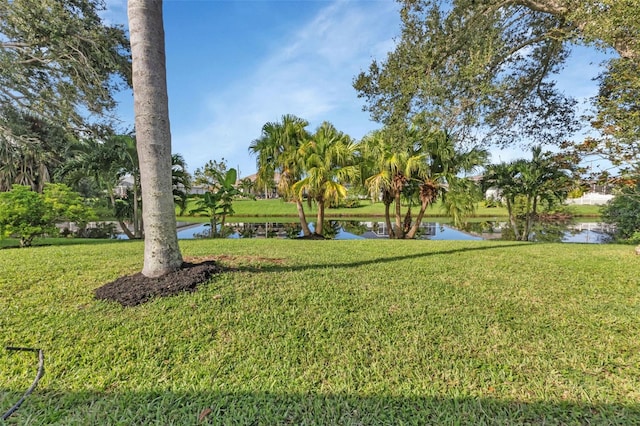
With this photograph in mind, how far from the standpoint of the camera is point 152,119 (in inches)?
140

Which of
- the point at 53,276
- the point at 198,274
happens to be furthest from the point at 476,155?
the point at 53,276

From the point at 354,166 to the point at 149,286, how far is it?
8.92 meters

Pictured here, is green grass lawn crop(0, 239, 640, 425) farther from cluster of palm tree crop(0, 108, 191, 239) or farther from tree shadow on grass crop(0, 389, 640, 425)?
cluster of palm tree crop(0, 108, 191, 239)

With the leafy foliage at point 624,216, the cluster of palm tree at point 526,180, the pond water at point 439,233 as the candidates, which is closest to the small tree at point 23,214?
the pond water at point 439,233

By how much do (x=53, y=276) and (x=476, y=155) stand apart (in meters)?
12.7

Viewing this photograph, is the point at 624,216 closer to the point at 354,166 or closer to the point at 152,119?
the point at 354,166

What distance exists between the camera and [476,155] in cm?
1127

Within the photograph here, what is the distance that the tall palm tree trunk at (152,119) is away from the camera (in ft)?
11.6

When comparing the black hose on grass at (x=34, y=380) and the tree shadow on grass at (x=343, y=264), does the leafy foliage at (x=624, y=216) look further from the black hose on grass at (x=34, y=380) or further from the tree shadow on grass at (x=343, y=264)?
the black hose on grass at (x=34, y=380)

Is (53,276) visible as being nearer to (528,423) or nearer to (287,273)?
(287,273)

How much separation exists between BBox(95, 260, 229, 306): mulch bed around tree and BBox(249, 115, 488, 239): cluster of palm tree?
7217 mm

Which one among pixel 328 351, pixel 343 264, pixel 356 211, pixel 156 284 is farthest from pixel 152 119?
pixel 356 211

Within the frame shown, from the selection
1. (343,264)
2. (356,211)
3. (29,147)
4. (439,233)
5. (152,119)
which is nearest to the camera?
(152,119)

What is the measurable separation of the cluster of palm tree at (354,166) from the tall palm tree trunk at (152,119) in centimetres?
721
